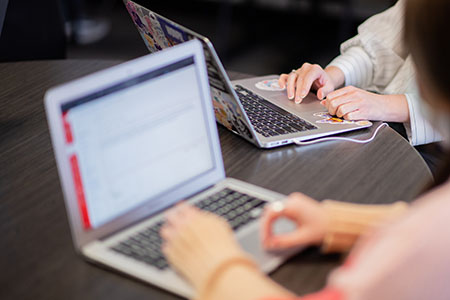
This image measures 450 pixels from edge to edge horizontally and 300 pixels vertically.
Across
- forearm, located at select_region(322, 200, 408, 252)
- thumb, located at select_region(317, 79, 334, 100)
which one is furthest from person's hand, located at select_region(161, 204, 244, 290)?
thumb, located at select_region(317, 79, 334, 100)

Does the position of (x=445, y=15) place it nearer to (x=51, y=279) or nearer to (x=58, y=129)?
(x=58, y=129)

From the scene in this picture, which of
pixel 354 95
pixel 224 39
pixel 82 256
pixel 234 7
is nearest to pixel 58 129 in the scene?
pixel 82 256

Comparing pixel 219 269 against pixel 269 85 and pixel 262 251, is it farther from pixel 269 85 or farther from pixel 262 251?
pixel 269 85

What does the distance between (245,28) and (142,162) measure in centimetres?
323

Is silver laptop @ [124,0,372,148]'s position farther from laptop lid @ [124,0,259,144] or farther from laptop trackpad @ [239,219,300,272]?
laptop trackpad @ [239,219,300,272]

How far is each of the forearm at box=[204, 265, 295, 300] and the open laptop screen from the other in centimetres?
22

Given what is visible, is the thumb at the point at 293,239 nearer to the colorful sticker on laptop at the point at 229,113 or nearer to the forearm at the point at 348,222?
the forearm at the point at 348,222

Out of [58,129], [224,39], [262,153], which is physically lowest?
[224,39]

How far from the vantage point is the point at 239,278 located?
0.72m

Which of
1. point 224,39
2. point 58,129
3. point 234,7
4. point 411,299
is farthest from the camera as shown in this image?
point 234,7

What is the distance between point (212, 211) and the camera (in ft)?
2.98

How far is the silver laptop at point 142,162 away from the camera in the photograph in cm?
80

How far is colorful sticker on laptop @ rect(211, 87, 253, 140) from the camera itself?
1.14 m

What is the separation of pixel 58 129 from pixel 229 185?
31 cm
